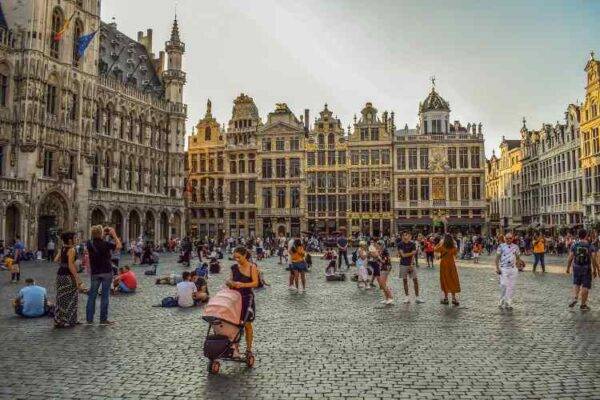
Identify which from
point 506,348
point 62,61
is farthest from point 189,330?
point 62,61

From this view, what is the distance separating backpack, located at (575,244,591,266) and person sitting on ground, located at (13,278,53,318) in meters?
12.8

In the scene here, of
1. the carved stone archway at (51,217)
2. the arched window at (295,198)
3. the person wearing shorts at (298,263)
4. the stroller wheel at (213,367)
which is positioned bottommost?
the stroller wheel at (213,367)

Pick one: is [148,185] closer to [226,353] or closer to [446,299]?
[446,299]

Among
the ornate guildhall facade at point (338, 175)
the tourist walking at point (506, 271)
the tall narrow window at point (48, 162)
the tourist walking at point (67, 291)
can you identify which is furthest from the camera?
the ornate guildhall facade at point (338, 175)

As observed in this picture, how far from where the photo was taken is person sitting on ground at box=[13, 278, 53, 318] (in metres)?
11.7

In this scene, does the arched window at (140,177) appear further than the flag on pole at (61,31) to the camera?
Result: Yes

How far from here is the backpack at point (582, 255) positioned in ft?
41.4

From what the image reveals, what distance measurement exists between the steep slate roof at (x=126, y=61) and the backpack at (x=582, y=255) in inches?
1862

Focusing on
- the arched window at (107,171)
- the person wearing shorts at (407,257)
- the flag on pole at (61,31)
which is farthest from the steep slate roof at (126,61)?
the person wearing shorts at (407,257)

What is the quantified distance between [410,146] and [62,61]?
132ft

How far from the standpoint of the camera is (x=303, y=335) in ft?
31.5

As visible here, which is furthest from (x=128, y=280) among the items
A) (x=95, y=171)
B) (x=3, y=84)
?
Answer: (x=95, y=171)

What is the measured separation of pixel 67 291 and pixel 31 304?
74.8 inches

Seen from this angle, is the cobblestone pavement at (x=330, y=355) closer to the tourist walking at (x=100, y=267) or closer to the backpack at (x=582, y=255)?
the tourist walking at (x=100, y=267)
